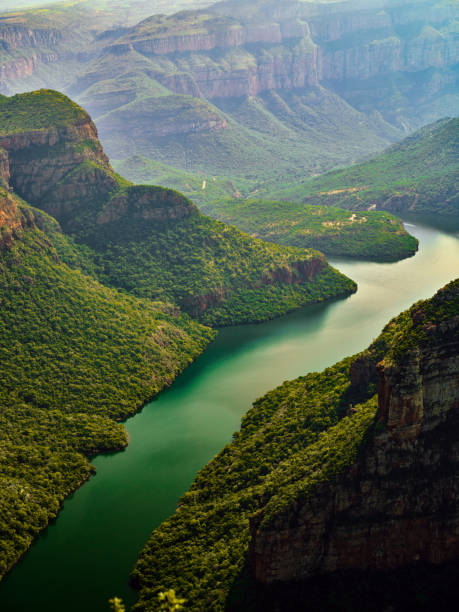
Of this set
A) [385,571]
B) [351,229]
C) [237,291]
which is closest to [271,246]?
[237,291]

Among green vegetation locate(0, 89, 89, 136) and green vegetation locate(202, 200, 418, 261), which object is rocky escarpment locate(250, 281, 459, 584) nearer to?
green vegetation locate(0, 89, 89, 136)

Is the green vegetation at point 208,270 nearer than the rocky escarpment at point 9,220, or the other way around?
the rocky escarpment at point 9,220

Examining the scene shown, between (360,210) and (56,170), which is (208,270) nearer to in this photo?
(56,170)

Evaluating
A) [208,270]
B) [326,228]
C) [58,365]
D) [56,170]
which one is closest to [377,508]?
[58,365]

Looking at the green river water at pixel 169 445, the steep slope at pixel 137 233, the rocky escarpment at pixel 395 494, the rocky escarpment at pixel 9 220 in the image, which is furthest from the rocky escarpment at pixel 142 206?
the rocky escarpment at pixel 395 494

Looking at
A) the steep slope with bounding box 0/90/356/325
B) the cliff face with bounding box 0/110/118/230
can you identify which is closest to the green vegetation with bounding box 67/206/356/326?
the steep slope with bounding box 0/90/356/325

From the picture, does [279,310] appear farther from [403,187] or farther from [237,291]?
[403,187]

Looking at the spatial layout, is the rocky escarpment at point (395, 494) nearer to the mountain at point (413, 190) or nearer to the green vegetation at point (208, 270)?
the green vegetation at point (208, 270)

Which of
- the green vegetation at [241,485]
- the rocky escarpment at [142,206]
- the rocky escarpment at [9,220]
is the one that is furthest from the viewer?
the rocky escarpment at [142,206]
